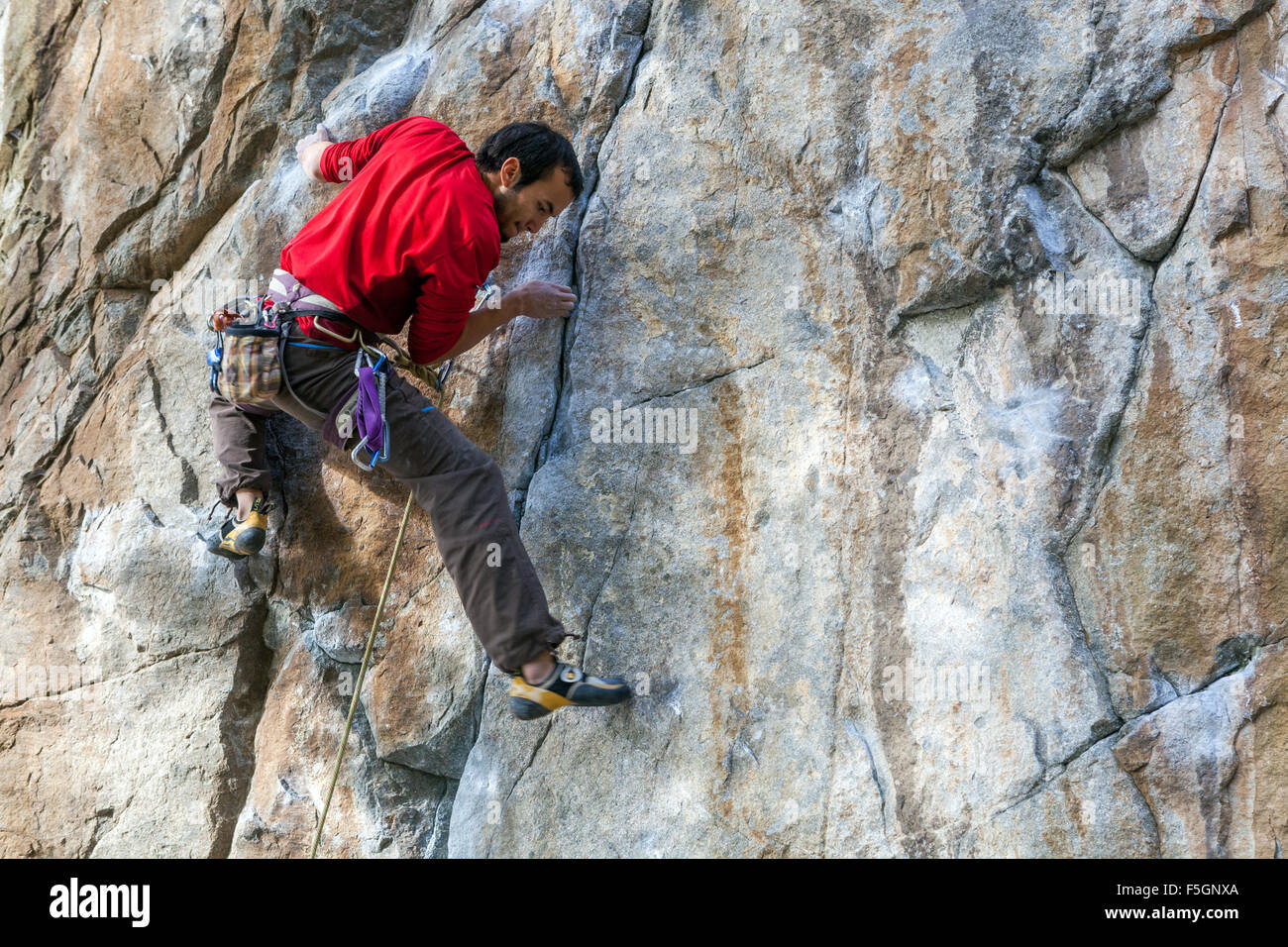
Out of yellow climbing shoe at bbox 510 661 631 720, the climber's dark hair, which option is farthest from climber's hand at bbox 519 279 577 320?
yellow climbing shoe at bbox 510 661 631 720

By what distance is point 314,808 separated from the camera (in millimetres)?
4051

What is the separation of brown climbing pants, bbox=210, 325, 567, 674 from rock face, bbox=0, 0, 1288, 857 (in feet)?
1.41

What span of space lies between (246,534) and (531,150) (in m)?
1.83

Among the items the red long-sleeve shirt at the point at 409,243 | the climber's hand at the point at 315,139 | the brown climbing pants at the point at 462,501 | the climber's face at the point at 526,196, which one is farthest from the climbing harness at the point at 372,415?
the climber's hand at the point at 315,139

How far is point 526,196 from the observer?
3.51 metres

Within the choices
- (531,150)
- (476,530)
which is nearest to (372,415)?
(476,530)

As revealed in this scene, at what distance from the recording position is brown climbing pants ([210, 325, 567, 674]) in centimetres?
340

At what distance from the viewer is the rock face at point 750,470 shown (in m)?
3.19

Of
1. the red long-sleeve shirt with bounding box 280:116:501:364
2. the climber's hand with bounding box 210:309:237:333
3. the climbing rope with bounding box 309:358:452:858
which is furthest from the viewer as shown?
the climber's hand with bounding box 210:309:237:333

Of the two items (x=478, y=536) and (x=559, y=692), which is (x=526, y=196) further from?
(x=559, y=692)

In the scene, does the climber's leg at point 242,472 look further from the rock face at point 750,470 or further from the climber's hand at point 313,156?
the climber's hand at point 313,156

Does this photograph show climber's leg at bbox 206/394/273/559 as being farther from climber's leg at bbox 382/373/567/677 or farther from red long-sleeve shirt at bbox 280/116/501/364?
climber's leg at bbox 382/373/567/677

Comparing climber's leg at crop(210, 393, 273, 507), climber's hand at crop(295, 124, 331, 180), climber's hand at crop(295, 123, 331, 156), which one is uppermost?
climber's hand at crop(295, 123, 331, 156)

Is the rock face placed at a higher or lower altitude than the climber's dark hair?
lower
